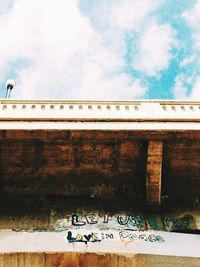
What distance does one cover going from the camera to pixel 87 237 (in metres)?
8.54

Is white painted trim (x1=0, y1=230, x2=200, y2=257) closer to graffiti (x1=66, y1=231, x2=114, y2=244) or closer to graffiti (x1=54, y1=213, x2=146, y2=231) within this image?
graffiti (x1=66, y1=231, x2=114, y2=244)

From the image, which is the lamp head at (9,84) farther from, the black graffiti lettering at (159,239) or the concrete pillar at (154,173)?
the black graffiti lettering at (159,239)

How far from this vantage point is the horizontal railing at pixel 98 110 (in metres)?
9.62

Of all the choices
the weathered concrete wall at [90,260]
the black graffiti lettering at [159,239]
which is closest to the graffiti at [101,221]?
the black graffiti lettering at [159,239]

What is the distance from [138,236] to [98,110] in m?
2.90

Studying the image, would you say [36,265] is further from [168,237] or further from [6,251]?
[168,237]

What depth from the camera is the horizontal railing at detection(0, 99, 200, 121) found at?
9617 mm

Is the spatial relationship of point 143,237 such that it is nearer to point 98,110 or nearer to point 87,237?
point 87,237

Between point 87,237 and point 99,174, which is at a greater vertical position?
point 99,174

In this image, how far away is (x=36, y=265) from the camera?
26.5 ft

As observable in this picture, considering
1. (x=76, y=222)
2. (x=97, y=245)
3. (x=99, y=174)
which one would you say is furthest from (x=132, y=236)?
(x=99, y=174)

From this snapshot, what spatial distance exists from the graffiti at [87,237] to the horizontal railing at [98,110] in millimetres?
2395

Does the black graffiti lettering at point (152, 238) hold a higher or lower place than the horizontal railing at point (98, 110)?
lower

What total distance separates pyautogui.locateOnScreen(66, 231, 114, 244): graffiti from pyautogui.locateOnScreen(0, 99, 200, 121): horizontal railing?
94.3 inches
